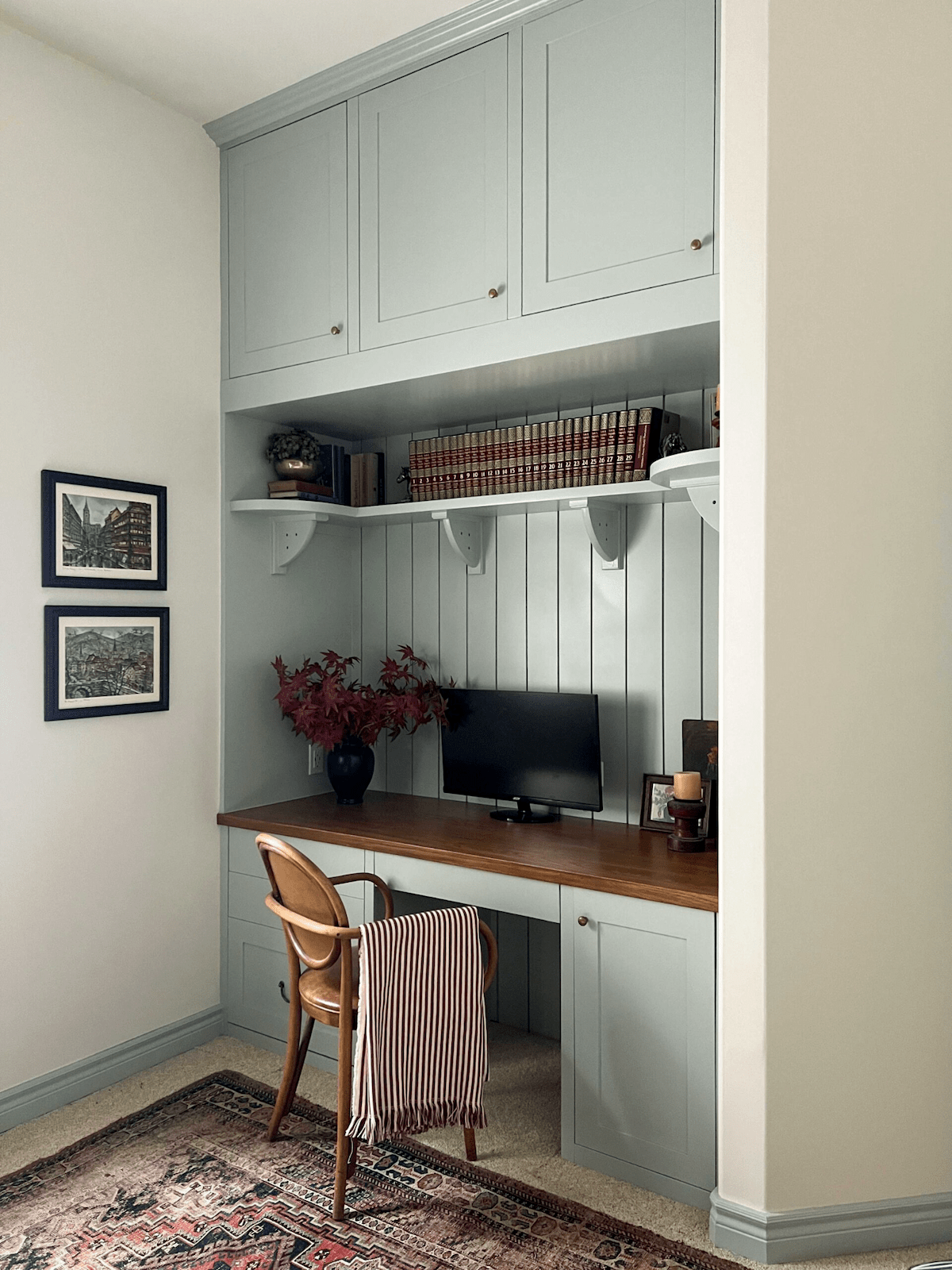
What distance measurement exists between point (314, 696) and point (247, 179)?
1.69 meters

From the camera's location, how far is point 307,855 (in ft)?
9.56

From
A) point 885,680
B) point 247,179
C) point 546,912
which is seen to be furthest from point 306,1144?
point 247,179

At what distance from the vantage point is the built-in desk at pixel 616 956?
2.10m

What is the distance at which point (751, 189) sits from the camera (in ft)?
6.30

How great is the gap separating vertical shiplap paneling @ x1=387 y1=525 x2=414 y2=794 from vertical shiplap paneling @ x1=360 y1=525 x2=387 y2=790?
0.02m

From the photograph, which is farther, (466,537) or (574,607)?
(466,537)

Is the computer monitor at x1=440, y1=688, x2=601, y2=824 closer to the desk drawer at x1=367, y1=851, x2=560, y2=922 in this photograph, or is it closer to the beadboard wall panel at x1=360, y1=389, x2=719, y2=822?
the beadboard wall panel at x1=360, y1=389, x2=719, y2=822

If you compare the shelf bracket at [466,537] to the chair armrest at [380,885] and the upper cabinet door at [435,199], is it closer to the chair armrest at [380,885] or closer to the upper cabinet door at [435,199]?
the upper cabinet door at [435,199]

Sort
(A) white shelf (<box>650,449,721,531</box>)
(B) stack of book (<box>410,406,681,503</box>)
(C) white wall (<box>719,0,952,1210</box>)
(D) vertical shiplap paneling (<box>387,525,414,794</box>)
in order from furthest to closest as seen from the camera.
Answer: (D) vertical shiplap paneling (<box>387,525,414,794</box>) → (B) stack of book (<box>410,406,681,503</box>) → (A) white shelf (<box>650,449,721,531</box>) → (C) white wall (<box>719,0,952,1210</box>)

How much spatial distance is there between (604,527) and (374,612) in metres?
1.05

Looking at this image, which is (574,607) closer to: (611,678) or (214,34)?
(611,678)

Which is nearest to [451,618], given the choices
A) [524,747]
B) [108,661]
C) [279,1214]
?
[524,747]

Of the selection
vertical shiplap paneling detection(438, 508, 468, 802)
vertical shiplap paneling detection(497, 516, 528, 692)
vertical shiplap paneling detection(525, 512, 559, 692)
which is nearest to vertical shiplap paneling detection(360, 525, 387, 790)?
vertical shiplap paneling detection(438, 508, 468, 802)

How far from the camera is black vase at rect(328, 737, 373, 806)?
3096 mm
